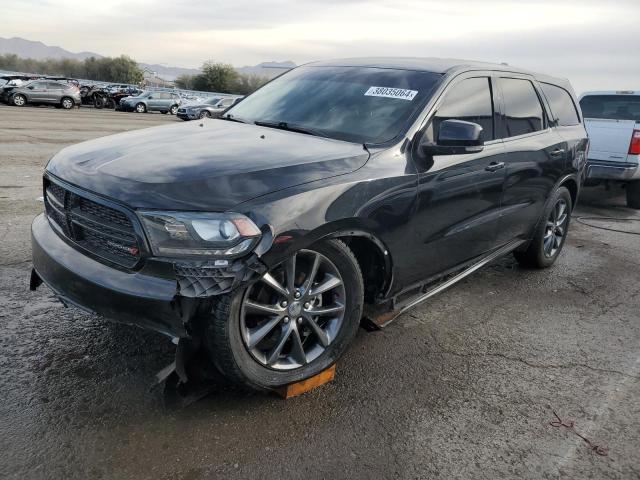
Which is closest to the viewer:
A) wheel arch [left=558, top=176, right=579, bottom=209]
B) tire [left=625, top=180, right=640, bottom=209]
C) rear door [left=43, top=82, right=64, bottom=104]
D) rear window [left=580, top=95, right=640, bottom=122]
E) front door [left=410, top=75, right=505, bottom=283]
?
front door [left=410, top=75, right=505, bottom=283]

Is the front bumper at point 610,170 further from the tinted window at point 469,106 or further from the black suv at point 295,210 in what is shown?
the tinted window at point 469,106

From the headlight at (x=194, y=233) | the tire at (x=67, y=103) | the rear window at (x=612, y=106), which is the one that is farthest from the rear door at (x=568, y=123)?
the tire at (x=67, y=103)

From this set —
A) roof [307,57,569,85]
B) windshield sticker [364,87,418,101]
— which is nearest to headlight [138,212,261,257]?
windshield sticker [364,87,418,101]

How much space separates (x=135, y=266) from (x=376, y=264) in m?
1.41

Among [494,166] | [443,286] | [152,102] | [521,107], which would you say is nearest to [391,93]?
[494,166]

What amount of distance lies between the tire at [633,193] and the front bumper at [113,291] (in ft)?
30.3

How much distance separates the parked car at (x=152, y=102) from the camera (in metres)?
34.0

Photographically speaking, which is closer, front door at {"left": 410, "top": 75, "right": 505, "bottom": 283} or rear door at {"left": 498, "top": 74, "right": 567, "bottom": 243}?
front door at {"left": 410, "top": 75, "right": 505, "bottom": 283}

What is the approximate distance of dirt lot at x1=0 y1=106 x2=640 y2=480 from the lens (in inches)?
99.0

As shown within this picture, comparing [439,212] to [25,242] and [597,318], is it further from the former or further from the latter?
[25,242]

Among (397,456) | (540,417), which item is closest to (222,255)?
(397,456)

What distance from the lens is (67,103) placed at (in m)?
31.5

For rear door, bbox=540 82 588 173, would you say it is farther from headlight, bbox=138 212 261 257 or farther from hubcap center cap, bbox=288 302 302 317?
headlight, bbox=138 212 261 257

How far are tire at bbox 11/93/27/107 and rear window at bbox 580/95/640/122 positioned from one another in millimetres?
28795
